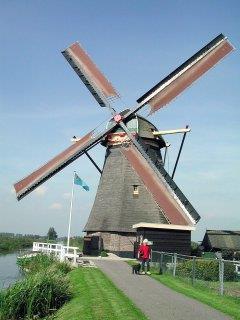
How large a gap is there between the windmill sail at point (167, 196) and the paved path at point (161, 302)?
10811mm

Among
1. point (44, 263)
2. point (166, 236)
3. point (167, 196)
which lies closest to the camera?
point (44, 263)

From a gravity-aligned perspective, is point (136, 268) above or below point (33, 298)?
above

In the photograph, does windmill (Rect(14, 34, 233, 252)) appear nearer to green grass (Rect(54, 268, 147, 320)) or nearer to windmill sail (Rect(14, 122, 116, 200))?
windmill sail (Rect(14, 122, 116, 200))

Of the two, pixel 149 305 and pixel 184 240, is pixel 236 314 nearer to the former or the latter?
pixel 149 305

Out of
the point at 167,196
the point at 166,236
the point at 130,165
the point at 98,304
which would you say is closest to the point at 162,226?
the point at 166,236

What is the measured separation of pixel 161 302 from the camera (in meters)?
12.5

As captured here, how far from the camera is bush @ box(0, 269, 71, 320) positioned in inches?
512

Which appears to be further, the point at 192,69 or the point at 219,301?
the point at 192,69

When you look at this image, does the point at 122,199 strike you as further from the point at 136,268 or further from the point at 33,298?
the point at 33,298

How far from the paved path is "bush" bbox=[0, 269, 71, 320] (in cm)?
215

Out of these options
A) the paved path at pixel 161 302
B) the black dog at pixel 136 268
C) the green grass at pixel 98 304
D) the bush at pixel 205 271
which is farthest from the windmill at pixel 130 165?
the green grass at pixel 98 304

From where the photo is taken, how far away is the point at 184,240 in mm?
30719

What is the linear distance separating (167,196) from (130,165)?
15.9ft

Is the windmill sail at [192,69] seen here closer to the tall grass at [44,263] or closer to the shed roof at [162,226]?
the shed roof at [162,226]
